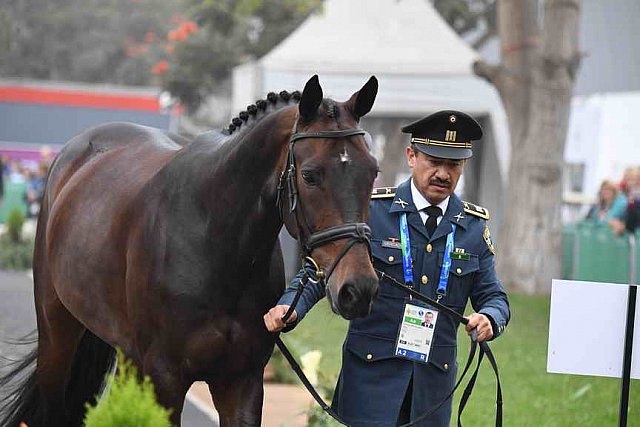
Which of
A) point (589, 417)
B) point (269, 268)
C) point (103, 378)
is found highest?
point (269, 268)

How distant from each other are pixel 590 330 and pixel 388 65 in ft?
38.9

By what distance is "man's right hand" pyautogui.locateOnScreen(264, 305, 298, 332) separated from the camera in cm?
404

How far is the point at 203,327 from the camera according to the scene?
4.36 metres

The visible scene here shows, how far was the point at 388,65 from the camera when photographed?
16.1 m

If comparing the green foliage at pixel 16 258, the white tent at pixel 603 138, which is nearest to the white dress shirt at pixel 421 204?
the green foliage at pixel 16 258

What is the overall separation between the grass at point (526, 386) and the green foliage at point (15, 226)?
7.98m

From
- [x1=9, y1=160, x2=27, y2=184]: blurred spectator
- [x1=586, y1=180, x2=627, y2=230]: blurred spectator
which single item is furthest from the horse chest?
[x1=9, y1=160, x2=27, y2=184]: blurred spectator

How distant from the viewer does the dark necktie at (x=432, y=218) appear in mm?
4332

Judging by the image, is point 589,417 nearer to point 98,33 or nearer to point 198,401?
point 198,401

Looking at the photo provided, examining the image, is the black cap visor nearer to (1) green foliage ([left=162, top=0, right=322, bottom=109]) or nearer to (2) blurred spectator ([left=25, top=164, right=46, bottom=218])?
(2) blurred spectator ([left=25, top=164, right=46, bottom=218])

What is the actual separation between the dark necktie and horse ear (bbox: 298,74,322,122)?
0.64 m

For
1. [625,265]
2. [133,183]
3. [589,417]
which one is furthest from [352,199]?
[625,265]

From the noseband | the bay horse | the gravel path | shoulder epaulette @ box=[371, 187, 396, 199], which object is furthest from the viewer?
the gravel path

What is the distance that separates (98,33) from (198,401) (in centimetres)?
5490
